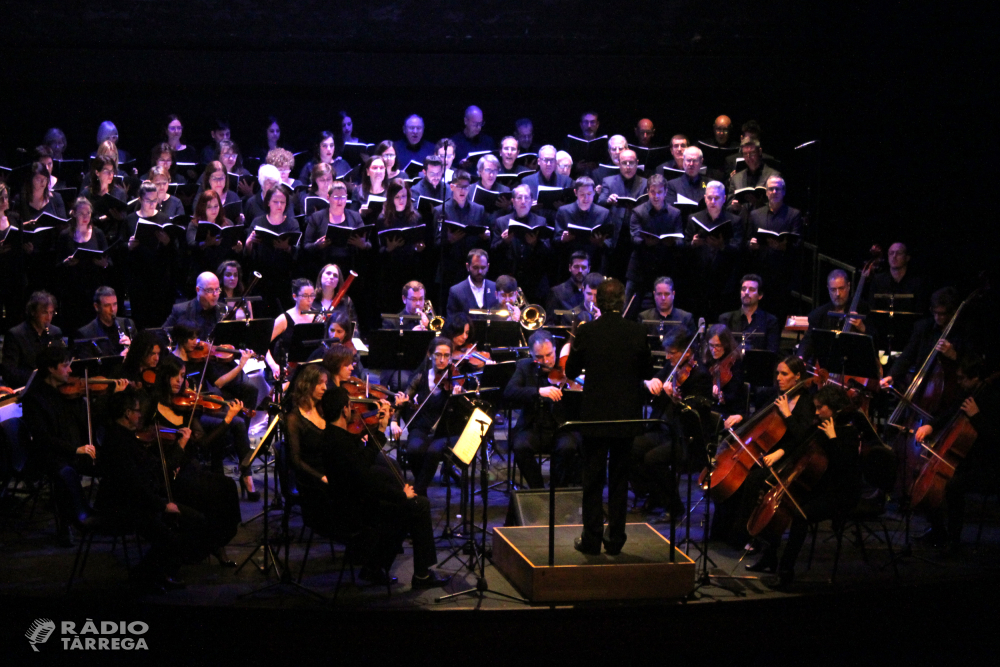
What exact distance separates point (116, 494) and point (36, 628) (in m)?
0.73

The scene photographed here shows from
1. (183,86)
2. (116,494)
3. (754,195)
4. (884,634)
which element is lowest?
(884,634)

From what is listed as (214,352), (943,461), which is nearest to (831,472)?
(943,461)

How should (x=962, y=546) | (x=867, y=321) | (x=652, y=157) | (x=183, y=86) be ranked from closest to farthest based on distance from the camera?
1. (x=962, y=546)
2. (x=867, y=321)
3. (x=652, y=157)
4. (x=183, y=86)

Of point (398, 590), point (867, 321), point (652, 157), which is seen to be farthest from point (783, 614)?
point (652, 157)

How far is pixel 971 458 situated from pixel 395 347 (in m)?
3.75

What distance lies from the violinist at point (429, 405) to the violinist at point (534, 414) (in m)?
0.50

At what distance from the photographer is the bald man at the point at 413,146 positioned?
9820 millimetres

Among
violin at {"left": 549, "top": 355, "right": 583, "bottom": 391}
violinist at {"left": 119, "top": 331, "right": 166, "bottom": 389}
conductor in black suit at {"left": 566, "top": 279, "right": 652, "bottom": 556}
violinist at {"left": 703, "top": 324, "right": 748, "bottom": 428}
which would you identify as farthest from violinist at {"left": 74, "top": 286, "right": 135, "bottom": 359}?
violinist at {"left": 703, "top": 324, "right": 748, "bottom": 428}

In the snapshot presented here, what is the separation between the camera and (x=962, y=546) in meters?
6.00

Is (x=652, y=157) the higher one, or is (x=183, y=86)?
(x=183, y=86)

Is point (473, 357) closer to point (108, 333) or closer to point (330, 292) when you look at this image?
point (330, 292)

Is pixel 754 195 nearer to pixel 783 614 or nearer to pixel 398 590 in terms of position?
pixel 783 614

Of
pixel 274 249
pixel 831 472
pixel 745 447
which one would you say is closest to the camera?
pixel 831 472

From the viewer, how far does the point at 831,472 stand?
536cm
